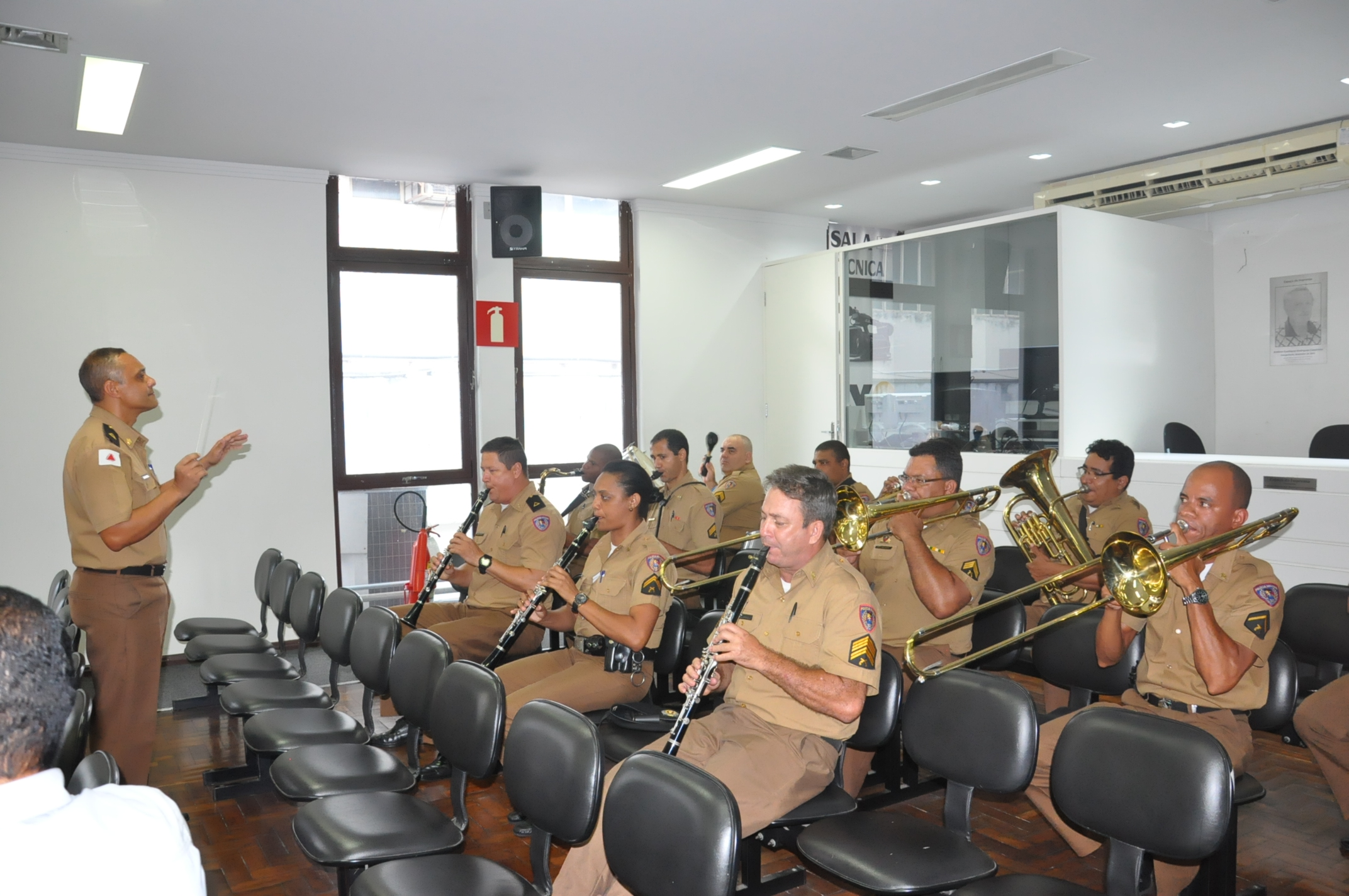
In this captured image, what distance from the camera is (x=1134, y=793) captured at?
2.08 m

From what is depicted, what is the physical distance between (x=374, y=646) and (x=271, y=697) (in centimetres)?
62

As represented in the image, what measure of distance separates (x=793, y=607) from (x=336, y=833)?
1341 millimetres

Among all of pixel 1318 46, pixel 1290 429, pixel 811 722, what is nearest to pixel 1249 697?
pixel 811 722

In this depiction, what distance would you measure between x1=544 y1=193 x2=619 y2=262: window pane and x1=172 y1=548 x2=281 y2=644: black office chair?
335cm

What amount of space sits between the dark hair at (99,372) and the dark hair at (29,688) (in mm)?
2670

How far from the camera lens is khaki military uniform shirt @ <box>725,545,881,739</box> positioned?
2547mm

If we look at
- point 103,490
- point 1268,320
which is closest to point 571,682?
point 103,490

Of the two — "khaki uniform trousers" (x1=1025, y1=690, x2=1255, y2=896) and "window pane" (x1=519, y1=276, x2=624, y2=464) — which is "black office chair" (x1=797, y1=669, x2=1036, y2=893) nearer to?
"khaki uniform trousers" (x1=1025, y1=690, x2=1255, y2=896)

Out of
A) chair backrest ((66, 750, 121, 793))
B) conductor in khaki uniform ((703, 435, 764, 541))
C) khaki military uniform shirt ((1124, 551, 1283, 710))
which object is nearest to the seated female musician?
chair backrest ((66, 750, 121, 793))

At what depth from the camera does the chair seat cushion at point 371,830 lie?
2.28m

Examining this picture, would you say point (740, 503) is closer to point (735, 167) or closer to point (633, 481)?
point (735, 167)

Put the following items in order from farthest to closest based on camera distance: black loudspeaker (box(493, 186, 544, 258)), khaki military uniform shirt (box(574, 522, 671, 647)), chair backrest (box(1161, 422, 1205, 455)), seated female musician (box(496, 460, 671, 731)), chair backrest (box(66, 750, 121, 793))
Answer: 1. black loudspeaker (box(493, 186, 544, 258))
2. chair backrest (box(1161, 422, 1205, 455))
3. khaki military uniform shirt (box(574, 522, 671, 647))
4. seated female musician (box(496, 460, 671, 731))
5. chair backrest (box(66, 750, 121, 793))

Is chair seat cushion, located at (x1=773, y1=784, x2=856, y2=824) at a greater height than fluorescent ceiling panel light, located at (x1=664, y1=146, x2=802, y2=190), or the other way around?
fluorescent ceiling panel light, located at (x1=664, y1=146, x2=802, y2=190)

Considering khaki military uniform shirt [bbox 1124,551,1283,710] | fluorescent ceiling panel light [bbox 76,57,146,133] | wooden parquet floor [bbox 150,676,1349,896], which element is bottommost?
wooden parquet floor [bbox 150,676,1349,896]
